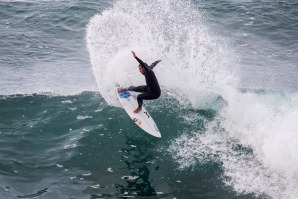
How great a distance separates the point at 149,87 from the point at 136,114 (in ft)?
4.78

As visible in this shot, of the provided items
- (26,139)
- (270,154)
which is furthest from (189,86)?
(26,139)

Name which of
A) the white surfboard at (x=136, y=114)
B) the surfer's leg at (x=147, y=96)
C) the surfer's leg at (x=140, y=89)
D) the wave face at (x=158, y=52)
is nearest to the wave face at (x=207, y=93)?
the wave face at (x=158, y=52)

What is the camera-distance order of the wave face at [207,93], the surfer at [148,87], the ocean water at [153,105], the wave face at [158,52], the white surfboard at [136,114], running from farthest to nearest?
the wave face at [158,52] < the white surfboard at [136,114] < the surfer at [148,87] < the wave face at [207,93] < the ocean water at [153,105]

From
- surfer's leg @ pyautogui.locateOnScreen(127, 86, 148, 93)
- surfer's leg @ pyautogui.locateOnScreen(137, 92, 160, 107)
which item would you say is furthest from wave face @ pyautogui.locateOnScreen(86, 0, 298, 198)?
surfer's leg @ pyautogui.locateOnScreen(137, 92, 160, 107)

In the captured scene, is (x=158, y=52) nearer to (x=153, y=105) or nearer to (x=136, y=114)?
(x=153, y=105)

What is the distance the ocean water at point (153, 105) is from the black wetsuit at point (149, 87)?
1647 millimetres

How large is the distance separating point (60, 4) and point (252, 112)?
22.4 m

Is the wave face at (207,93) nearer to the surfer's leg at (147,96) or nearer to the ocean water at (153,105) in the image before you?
the ocean water at (153,105)

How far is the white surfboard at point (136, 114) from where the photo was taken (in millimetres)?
15422

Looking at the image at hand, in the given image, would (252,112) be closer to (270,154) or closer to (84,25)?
(270,154)

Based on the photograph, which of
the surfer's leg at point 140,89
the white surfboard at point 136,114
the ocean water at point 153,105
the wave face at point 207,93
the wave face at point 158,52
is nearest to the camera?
the ocean water at point 153,105

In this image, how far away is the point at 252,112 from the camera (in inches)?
637

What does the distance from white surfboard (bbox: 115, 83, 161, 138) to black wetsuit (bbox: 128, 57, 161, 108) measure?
46 centimetres

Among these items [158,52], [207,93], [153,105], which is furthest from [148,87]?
[158,52]
